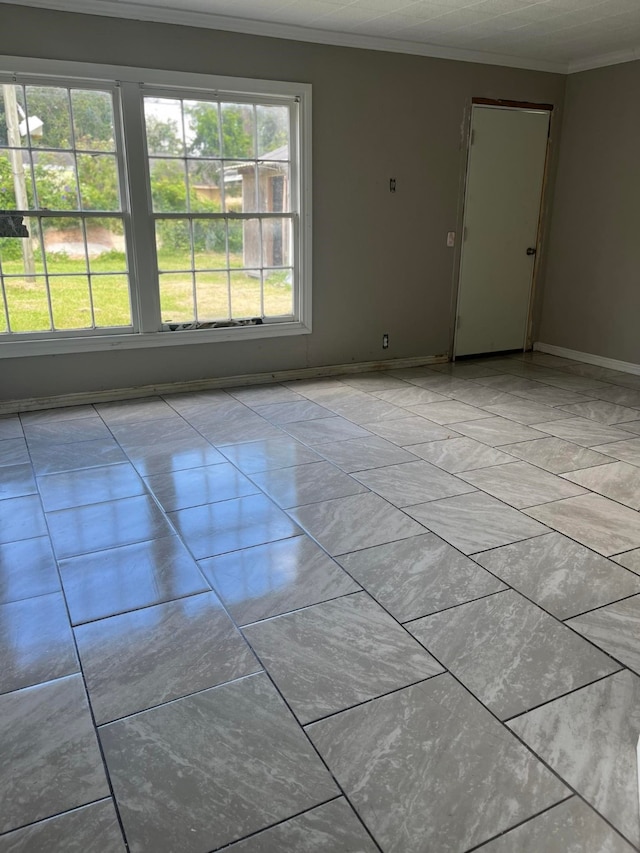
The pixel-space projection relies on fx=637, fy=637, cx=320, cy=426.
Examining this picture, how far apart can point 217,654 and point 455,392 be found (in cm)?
346

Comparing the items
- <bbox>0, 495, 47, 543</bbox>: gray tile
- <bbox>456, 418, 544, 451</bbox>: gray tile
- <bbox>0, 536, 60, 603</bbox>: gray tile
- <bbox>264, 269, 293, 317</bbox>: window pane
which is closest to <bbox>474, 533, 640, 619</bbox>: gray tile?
<bbox>456, 418, 544, 451</bbox>: gray tile

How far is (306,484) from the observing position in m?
3.21

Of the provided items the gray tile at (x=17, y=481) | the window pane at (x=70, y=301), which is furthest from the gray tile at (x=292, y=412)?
the gray tile at (x=17, y=481)

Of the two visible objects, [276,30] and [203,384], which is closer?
[276,30]

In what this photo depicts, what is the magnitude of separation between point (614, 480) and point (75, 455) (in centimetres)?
291

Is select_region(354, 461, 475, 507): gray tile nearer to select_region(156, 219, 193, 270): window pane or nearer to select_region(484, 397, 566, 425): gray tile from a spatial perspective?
select_region(484, 397, 566, 425): gray tile

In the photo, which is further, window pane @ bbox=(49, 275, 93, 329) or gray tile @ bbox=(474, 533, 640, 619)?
window pane @ bbox=(49, 275, 93, 329)

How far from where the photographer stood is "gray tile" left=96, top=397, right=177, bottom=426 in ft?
13.8

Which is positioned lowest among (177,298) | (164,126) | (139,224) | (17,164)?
(177,298)

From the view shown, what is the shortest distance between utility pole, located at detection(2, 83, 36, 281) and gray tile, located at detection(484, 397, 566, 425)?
330 cm

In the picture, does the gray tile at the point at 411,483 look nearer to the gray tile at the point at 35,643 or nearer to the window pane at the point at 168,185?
the gray tile at the point at 35,643

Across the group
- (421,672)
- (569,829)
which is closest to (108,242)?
(421,672)

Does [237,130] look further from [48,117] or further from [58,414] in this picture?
[58,414]

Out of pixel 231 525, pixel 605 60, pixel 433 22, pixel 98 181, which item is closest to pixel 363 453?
pixel 231 525
